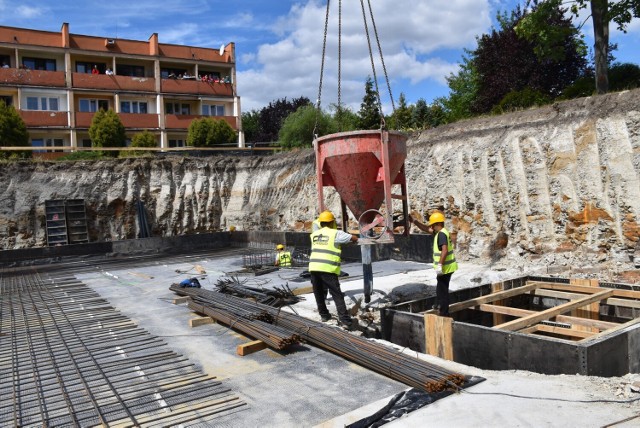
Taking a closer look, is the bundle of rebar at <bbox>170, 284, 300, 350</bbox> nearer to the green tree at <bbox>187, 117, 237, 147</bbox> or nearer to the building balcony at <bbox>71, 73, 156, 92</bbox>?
the green tree at <bbox>187, 117, 237, 147</bbox>

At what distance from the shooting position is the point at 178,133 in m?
36.3

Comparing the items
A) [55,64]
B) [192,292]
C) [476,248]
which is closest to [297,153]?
[476,248]

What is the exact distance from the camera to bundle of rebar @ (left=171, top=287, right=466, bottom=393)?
492 cm

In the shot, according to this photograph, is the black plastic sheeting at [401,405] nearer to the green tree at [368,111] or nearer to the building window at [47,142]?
the green tree at [368,111]

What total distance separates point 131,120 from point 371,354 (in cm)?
3224

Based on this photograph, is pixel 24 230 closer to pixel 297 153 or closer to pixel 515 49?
pixel 297 153

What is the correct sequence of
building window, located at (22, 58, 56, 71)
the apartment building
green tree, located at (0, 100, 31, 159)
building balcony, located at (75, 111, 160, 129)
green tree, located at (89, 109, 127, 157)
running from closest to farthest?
green tree, located at (0, 100, 31, 159) < green tree, located at (89, 109, 127, 157) < the apartment building < building balcony, located at (75, 111, 160, 129) < building window, located at (22, 58, 56, 71)

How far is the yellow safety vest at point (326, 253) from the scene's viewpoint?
741 cm

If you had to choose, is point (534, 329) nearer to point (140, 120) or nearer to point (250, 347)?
point (250, 347)

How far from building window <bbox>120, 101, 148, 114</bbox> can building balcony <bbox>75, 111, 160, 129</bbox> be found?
1.75m

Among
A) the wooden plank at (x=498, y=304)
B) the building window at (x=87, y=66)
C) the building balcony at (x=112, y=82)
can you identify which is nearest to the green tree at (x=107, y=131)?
the building balcony at (x=112, y=82)

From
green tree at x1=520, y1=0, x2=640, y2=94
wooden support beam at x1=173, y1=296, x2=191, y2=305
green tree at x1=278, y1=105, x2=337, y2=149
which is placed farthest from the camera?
green tree at x1=278, y1=105, x2=337, y2=149

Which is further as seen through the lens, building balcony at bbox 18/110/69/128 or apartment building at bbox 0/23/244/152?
apartment building at bbox 0/23/244/152

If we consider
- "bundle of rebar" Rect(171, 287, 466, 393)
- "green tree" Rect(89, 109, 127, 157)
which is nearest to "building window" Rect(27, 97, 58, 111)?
"green tree" Rect(89, 109, 127, 157)
